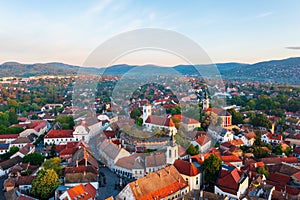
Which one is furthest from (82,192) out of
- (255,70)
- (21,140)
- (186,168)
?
(255,70)

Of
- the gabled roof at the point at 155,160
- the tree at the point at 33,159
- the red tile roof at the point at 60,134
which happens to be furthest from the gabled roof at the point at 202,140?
the tree at the point at 33,159

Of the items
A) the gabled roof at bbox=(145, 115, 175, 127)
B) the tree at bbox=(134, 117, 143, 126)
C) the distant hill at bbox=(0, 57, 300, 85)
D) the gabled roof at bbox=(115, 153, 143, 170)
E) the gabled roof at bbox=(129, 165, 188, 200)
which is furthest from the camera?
the distant hill at bbox=(0, 57, 300, 85)

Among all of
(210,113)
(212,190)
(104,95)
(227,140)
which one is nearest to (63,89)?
(104,95)

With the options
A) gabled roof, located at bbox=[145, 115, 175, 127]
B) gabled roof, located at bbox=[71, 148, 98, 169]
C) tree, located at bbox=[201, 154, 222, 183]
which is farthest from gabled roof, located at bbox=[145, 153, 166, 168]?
gabled roof, located at bbox=[145, 115, 175, 127]

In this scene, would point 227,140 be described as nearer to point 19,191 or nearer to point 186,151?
point 186,151

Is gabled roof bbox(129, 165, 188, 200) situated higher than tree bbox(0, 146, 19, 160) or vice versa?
gabled roof bbox(129, 165, 188, 200)

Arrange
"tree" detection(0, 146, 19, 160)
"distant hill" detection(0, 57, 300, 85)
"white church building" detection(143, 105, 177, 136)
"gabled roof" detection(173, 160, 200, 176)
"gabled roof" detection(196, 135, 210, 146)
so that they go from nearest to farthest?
"gabled roof" detection(173, 160, 200, 176), "gabled roof" detection(196, 135, 210, 146), "tree" detection(0, 146, 19, 160), "white church building" detection(143, 105, 177, 136), "distant hill" detection(0, 57, 300, 85)

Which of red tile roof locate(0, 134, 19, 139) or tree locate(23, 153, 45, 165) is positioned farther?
red tile roof locate(0, 134, 19, 139)

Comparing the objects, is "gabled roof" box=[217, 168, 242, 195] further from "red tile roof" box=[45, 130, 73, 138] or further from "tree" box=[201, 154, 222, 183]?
"red tile roof" box=[45, 130, 73, 138]
